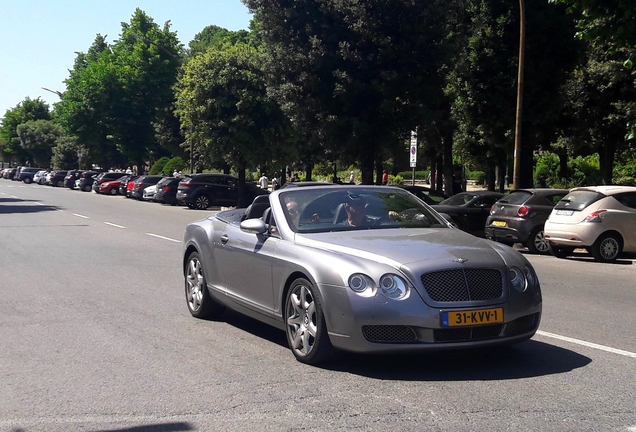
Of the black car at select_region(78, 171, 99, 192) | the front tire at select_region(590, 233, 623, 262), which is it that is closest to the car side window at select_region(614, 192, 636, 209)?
the front tire at select_region(590, 233, 623, 262)

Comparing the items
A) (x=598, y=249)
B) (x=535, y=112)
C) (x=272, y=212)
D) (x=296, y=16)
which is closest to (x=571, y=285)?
(x=598, y=249)

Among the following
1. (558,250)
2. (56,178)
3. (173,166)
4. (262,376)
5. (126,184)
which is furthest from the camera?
(56,178)

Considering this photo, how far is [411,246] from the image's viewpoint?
646cm

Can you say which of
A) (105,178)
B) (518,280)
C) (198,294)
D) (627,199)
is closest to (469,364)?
(518,280)

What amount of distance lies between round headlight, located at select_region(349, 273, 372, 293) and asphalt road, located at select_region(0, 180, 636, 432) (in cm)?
70

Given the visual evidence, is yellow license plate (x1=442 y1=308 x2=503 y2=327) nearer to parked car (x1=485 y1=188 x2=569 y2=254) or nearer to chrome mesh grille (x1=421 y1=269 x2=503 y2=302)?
chrome mesh grille (x1=421 y1=269 x2=503 y2=302)

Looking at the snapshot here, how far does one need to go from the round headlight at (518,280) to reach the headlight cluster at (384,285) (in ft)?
3.16

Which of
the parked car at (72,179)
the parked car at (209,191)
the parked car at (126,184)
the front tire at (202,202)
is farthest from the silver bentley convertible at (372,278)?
the parked car at (72,179)

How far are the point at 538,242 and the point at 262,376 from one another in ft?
43.4

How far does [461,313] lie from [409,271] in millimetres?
498

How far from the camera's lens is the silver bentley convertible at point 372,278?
6008 millimetres

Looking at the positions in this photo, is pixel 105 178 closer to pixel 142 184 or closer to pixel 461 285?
pixel 142 184

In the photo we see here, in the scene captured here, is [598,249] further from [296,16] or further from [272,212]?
[296,16]

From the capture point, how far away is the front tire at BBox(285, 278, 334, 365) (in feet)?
20.7
